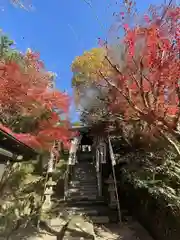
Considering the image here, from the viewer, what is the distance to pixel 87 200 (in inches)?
461

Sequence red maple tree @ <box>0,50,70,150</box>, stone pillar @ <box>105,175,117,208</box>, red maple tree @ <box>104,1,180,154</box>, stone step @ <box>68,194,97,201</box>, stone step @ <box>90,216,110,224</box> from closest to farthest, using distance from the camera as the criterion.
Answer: red maple tree @ <box>104,1,180,154</box> < stone step @ <box>90,216,110,224</box> < red maple tree @ <box>0,50,70,150</box> < stone pillar @ <box>105,175,117,208</box> < stone step @ <box>68,194,97,201</box>

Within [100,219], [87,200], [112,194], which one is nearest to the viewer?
[100,219]

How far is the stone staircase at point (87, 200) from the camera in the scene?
10196 millimetres

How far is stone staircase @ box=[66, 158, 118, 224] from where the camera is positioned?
10.2 m

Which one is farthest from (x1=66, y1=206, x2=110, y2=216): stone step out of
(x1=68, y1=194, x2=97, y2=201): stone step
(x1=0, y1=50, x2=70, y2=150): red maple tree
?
(x1=0, y1=50, x2=70, y2=150): red maple tree

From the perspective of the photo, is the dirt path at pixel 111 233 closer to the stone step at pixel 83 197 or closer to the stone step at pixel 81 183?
the stone step at pixel 83 197

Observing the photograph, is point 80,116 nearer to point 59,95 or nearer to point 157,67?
point 59,95

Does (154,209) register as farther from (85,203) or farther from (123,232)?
(85,203)

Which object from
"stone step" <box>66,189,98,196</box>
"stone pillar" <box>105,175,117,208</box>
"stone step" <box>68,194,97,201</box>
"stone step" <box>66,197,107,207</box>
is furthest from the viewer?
"stone step" <box>66,189,98,196</box>

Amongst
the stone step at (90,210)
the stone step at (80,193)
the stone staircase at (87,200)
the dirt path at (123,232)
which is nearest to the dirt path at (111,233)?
the dirt path at (123,232)

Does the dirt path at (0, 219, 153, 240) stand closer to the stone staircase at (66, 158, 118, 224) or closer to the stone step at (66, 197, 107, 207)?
the stone staircase at (66, 158, 118, 224)

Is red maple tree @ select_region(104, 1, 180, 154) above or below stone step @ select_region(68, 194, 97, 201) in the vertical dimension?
above

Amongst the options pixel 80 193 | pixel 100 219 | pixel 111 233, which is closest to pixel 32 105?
pixel 80 193

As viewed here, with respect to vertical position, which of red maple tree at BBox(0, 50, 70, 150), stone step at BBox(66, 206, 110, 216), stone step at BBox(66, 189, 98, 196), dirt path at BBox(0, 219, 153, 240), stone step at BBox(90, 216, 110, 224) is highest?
red maple tree at BBox(0, 50, 70, 150)
